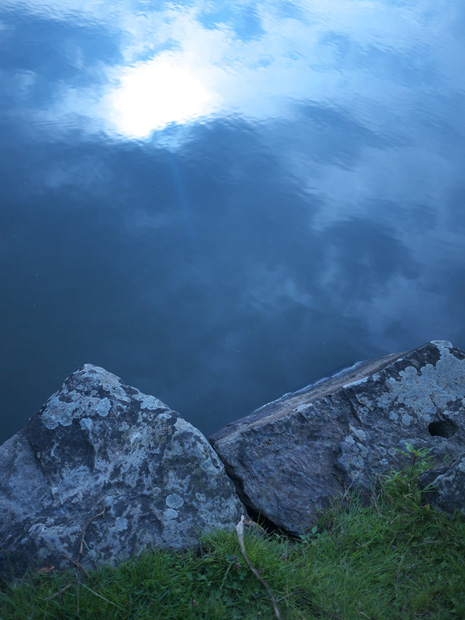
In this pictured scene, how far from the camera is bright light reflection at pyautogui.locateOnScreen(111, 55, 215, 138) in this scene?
703 cm

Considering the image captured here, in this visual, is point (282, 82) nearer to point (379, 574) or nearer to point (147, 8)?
point (147, 8)

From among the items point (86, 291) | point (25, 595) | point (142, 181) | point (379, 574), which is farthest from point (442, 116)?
point (25, 595)

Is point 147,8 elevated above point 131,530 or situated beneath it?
elevated above

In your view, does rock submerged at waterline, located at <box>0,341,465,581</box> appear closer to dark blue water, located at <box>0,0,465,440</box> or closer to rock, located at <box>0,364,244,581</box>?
rock, located at <box>0,364,244,581</box>

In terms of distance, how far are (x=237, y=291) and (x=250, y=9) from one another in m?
8.82

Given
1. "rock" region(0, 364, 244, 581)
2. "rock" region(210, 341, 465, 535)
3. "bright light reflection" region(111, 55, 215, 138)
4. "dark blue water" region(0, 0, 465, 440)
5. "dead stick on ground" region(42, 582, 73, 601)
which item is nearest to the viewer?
"dead stick on ground" region(42, 582, 73, 601)

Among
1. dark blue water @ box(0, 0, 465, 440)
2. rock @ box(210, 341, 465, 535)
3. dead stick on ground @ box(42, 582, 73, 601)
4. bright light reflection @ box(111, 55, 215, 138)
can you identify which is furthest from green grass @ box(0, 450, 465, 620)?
bright light reflection @ box(111, 55, 215, 138)

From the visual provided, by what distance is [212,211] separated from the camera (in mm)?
5742

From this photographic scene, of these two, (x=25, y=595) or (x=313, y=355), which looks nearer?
(x=25, y=595)

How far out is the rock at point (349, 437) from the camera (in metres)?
2.70

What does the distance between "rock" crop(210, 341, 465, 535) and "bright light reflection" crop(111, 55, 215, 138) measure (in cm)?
489

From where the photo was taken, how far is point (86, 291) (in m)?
4.77

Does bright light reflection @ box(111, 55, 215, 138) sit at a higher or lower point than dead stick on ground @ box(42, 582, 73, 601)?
higher

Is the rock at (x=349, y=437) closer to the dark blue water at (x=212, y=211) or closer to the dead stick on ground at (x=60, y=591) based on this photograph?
the dead stick on ground at (x=60, y=591)
